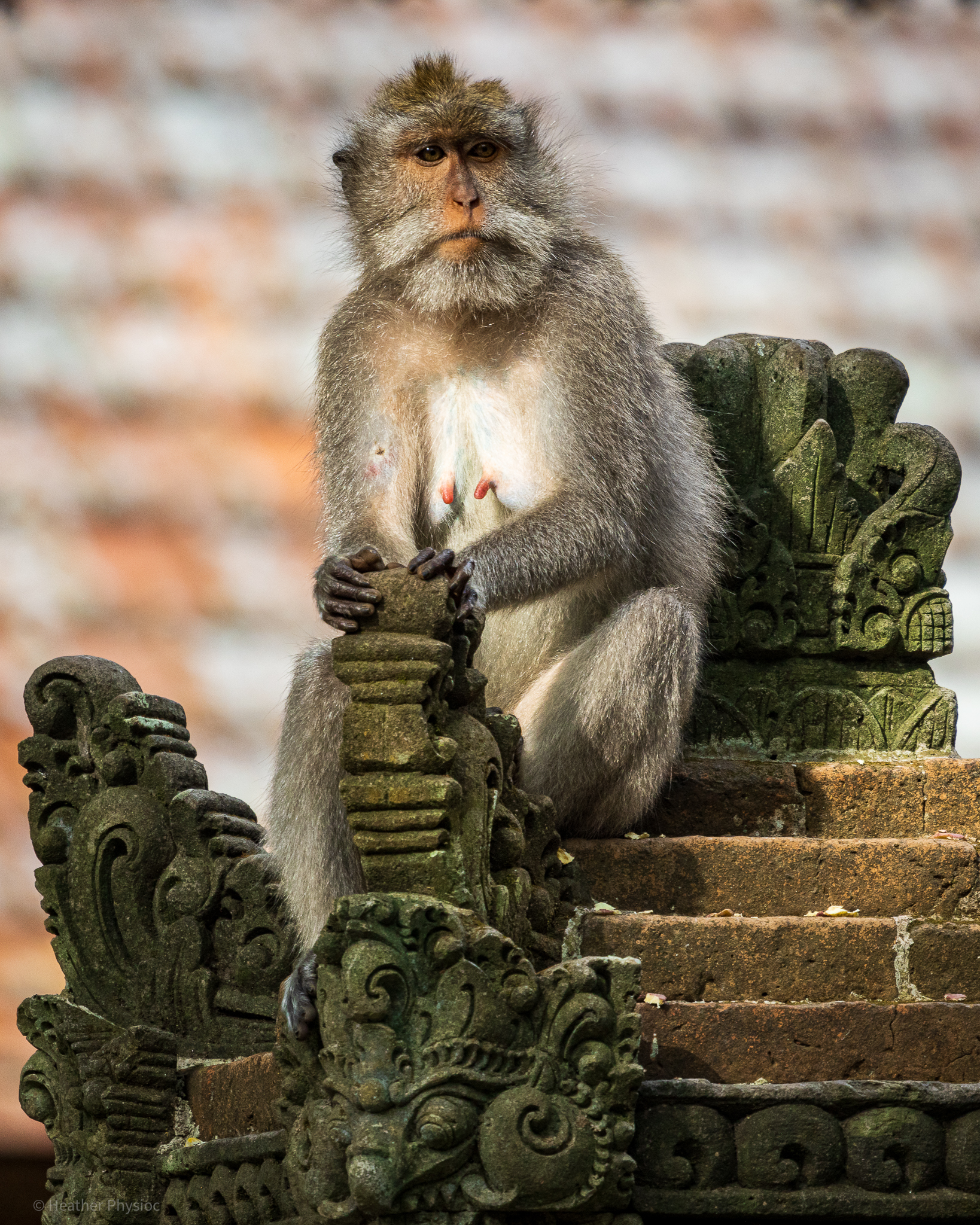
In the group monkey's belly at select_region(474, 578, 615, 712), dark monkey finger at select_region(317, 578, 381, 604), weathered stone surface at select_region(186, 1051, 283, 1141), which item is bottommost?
weathered stone surface at select_region(186, 1051, 283, 1141)

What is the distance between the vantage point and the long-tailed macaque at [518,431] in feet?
19.5

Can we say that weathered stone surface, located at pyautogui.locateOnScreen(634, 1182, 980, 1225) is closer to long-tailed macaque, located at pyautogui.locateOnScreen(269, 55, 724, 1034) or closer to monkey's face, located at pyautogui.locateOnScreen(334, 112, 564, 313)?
long-tailed macaque, located at pyautogui.locateOnScreen(269, 55, 724, 1034)

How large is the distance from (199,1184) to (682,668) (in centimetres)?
225

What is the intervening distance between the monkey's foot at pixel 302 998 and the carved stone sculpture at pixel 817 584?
100 inches

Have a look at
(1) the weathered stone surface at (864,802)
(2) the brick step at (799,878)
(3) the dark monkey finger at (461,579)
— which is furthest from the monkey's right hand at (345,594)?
(1) the weathered stone surface at (864,802)

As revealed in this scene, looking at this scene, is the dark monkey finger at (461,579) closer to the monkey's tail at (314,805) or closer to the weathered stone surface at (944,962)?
the monkey's tail at (314,805)

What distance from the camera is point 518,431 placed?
20.2 feet

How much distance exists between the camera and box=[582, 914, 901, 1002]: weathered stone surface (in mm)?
5078

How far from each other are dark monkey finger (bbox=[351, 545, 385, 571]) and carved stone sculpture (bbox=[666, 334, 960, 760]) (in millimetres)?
2350

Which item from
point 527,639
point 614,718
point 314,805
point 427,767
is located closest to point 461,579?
point 427,767

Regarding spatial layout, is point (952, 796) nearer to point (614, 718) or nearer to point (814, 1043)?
point (614, 718)

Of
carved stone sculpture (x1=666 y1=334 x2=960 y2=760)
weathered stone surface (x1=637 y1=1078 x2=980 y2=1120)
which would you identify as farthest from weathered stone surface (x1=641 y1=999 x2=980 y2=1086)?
carved stone sculpture (x1=666 y1=334 x2=960 y2=760)

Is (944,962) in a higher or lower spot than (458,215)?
lower

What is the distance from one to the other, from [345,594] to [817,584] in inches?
113
